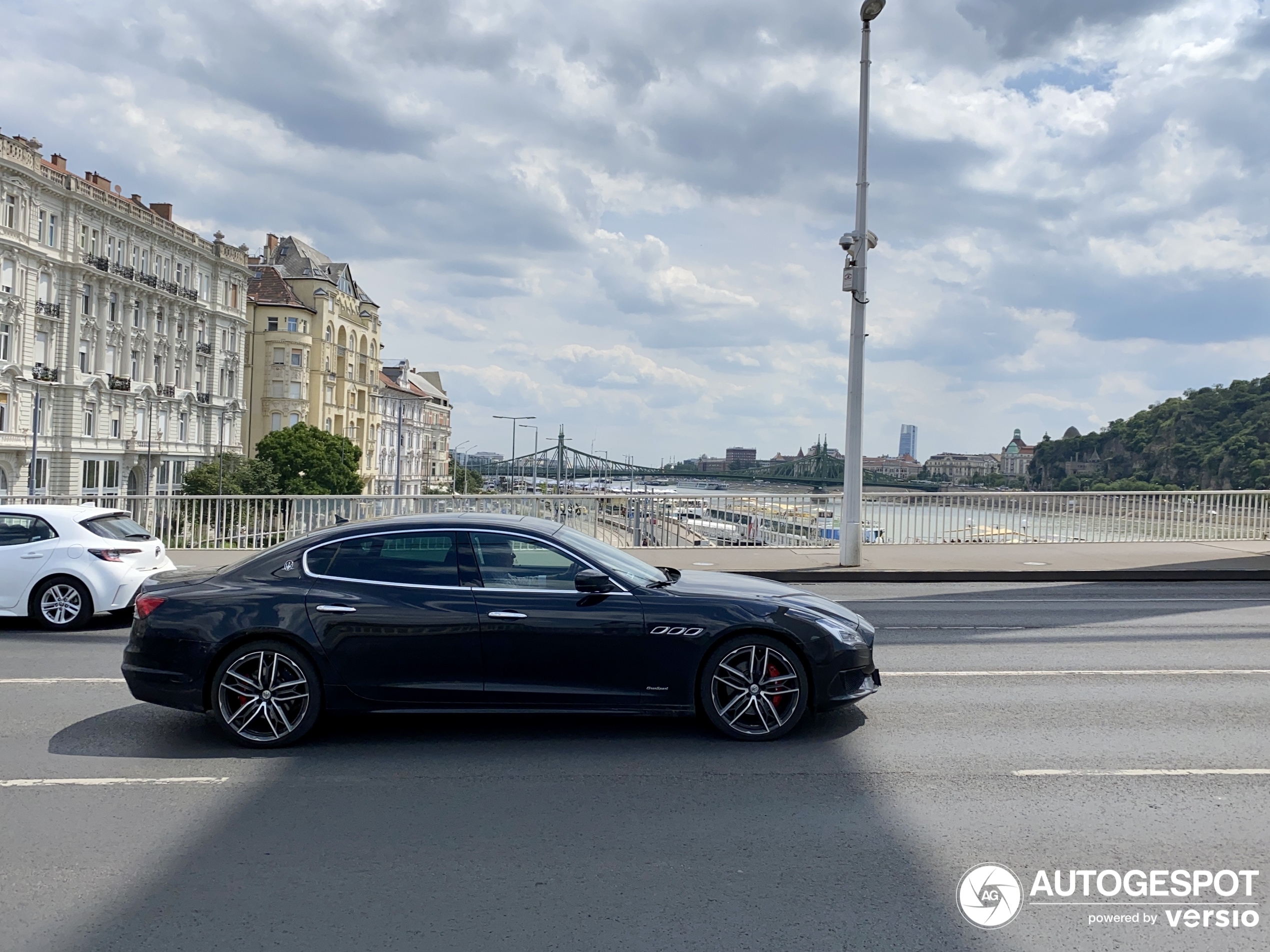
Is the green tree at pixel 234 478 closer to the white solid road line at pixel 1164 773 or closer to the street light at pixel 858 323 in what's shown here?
the street light at pixel 858 323

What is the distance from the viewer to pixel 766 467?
75062 mm

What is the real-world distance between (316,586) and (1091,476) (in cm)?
3806

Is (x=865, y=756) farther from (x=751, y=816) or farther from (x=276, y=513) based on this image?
(x=276, y=513)

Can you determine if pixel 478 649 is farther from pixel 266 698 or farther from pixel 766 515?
pixel 766 515

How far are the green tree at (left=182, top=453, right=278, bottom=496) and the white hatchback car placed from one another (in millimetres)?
62518

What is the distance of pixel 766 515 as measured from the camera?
19.9 m

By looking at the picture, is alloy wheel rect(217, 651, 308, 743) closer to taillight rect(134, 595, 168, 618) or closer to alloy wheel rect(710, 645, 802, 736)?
taillight rect(134, 595, 168, 618)

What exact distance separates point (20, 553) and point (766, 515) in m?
12.6

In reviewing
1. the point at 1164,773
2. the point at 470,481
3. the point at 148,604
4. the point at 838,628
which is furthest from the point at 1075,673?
the point at 470,481

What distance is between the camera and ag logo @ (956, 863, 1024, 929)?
13.1 ft

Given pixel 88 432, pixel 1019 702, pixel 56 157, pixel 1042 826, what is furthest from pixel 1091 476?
pixel 56 157

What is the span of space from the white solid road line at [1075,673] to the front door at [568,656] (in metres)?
3.05

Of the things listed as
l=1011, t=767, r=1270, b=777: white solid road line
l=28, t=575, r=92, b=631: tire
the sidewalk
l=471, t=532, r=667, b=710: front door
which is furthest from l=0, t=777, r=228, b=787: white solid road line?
the sidewalk

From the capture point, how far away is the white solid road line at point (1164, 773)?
5.77m
